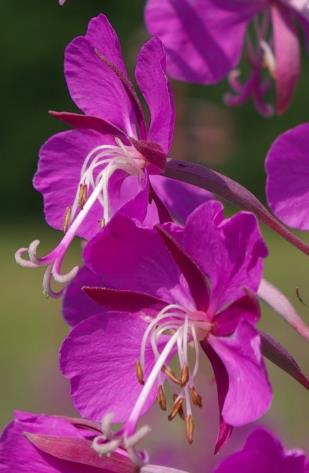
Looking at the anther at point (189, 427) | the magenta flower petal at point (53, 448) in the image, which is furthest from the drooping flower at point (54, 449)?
the anther at point (189, 427)

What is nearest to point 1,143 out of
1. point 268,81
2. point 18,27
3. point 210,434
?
point 18,27

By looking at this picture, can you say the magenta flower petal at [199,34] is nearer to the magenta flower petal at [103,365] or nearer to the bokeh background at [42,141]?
the magenta flower petal at [103,365]

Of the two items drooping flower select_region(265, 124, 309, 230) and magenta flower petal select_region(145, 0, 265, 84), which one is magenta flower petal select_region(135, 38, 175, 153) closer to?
drooping flower select_region(265, 124, 309, 230)

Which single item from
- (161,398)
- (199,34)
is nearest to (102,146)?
(161,398)

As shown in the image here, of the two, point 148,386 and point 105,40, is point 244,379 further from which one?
point 105,40

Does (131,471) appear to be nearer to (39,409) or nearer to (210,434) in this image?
(210,434)
